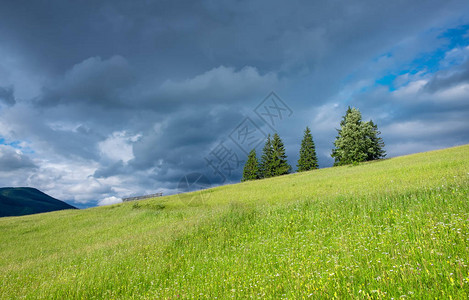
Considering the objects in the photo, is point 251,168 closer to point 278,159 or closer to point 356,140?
point 278,159

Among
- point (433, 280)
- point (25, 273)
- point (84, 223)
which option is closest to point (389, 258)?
point (433, 280)

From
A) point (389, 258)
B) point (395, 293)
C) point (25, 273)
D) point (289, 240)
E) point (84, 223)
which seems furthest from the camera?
point (84, 223)

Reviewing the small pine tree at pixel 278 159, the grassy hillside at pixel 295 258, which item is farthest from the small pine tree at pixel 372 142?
the grassy hillside at pixel 295 258

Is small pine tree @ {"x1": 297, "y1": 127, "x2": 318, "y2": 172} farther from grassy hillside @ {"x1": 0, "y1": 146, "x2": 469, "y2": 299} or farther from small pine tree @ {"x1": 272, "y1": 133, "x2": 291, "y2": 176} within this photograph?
grassy hillside @ {"x1": 0, "y1": 146, "x2": 469, "y2": 299}

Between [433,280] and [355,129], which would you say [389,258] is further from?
[355,129]

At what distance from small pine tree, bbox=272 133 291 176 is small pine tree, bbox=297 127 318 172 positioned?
4188 mm

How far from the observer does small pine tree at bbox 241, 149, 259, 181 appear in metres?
64.6

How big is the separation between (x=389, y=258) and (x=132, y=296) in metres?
6.61

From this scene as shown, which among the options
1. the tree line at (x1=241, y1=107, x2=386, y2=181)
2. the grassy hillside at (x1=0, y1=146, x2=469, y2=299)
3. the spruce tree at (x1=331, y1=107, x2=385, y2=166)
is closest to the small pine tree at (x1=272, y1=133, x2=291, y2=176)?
the tree line at (x1=241, y1=107, x2=386, y2=181)

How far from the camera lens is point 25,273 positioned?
944cm

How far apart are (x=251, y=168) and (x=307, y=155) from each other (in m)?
16.6

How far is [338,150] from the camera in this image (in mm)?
51156

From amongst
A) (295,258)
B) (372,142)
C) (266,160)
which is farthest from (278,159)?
(295,258)

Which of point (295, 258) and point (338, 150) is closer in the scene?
point (295, 258)
